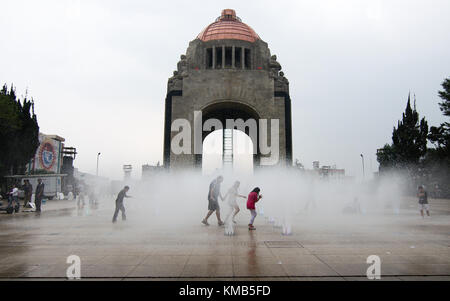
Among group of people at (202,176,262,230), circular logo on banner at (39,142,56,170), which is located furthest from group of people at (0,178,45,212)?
circular logo on banner at (39,142,56,170)

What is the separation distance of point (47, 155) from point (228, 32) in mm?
31442

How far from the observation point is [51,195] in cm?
3092

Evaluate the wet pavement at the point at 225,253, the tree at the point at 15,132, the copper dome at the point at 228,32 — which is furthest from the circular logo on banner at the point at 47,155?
the wet pavement at the point at 225,253

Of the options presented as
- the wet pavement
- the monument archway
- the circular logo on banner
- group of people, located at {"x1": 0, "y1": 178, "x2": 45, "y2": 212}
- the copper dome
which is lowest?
the wet pavement

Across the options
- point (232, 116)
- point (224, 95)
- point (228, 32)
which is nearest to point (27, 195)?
point (224, 95)

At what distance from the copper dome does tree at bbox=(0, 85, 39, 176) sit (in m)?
18.0

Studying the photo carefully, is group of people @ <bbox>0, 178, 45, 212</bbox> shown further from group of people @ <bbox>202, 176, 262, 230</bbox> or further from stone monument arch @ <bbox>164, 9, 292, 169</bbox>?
group of people @ <bbox>202, 176, 262, 230</bbox>

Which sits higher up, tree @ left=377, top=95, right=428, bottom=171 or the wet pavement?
tree @ left=377, top=95, right=428, bottom=171

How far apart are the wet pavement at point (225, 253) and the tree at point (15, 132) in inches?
875

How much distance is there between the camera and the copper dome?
2733cm

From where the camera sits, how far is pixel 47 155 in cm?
4328
